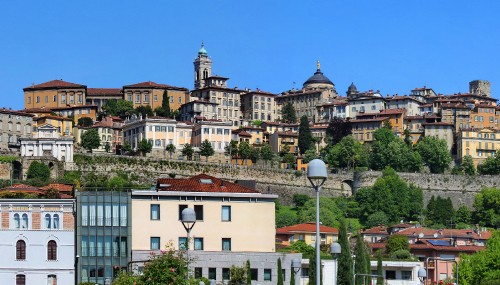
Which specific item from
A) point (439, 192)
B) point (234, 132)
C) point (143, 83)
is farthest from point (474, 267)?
point (143, 83)

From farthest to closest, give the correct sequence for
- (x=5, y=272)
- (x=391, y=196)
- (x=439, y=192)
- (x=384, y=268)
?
(x=439, y=192) → (x=391, y=196) → (x=384, y=268) → (x=5, y=272)

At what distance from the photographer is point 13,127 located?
154000 mm

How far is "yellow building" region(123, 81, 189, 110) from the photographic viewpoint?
598 feet

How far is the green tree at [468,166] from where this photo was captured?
549 feet

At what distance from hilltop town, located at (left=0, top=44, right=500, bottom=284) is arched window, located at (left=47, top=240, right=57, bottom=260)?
0.05m

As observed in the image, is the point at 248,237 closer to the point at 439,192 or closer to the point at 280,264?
the point at 280,264

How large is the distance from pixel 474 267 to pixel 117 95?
116033 mm

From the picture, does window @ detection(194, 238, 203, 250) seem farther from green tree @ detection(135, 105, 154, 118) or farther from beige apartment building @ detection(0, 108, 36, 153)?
green tree @ detection(135, 105, 154, 118)

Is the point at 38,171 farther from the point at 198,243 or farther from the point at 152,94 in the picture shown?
the point at 198,243

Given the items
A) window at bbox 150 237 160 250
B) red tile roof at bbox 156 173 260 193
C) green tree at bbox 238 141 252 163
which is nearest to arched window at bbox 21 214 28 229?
window at bbox 150 237 160 250

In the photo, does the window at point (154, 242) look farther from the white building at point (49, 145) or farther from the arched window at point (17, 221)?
the white building at point (49, 145)

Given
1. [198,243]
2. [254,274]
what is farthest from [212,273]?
[254,274]

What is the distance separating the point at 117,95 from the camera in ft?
611

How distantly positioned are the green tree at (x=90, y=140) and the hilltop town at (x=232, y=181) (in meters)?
0.17
